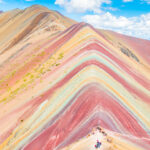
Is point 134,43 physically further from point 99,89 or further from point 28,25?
point 99,89

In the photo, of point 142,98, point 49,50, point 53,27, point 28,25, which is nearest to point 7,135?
point 142,98

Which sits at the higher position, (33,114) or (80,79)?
(80,79)

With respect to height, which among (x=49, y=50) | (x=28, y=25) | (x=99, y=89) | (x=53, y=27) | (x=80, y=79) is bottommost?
(x=99, y=89)

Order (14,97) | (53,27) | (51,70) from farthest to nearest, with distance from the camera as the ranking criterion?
(53,27), (51,70), (14,97)

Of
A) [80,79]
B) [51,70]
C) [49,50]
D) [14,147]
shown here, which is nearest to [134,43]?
[49,50]

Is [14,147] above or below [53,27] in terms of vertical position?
below

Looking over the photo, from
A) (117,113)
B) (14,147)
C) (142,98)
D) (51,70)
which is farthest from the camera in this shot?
(51,70)

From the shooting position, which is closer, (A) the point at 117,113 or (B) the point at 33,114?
(A) the point at 117,113

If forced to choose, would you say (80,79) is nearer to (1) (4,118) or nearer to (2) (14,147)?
(2) (14,147)

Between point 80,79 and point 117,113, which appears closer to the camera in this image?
point 117,113
